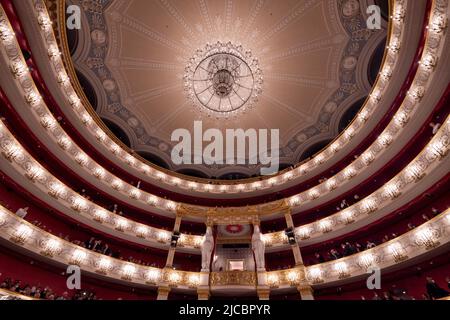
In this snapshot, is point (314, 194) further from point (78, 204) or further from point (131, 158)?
point (78, 204)

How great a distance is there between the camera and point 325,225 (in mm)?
17141

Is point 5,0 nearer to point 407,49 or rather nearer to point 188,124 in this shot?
point 188,124

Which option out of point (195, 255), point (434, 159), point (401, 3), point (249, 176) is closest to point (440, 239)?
point (434, 159)

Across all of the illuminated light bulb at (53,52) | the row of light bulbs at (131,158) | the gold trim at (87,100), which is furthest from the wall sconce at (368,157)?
the illuminated light bulb at (53,52)

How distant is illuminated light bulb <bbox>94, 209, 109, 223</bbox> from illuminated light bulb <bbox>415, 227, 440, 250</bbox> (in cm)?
1800

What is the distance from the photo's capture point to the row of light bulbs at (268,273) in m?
11.0

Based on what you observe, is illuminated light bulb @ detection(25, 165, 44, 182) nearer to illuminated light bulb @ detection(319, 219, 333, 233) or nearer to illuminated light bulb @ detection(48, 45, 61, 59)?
illuminated light bulb @ detection(48, 45, 61, 59)

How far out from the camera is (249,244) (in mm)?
20203

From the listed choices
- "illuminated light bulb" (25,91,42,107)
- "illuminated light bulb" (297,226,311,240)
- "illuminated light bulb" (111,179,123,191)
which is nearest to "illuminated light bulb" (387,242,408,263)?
"illuminated light bulb" (297,226,311,240)

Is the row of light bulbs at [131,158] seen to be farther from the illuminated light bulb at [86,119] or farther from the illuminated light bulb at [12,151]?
the illuminated light bulb at [12,151]

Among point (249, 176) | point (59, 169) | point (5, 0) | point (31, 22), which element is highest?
point (249, 176)

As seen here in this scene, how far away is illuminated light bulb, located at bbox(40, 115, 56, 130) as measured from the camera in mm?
15131

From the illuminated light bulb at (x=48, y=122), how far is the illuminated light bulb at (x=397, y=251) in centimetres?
2052

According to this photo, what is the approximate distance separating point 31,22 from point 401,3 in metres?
→ 19.2
